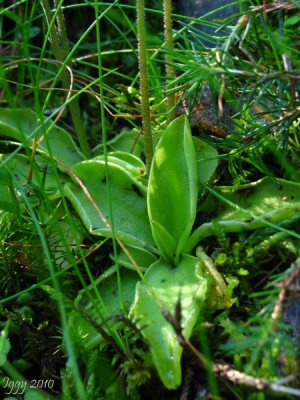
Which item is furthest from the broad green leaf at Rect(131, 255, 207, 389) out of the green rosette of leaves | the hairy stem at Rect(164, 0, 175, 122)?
the hairy stem at Rect(164, 0, 175, 122)

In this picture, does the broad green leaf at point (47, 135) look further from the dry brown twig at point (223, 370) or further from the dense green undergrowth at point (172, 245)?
the dry brown twig at point (223, 370)

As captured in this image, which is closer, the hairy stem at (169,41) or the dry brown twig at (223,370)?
the dry brown twig at (223,370)

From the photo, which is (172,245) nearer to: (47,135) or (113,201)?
(113,201)

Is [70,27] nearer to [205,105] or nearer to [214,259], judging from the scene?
[205,105]

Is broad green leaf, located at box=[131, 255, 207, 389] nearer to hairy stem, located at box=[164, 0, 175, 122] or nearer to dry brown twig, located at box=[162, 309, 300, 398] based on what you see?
dry brown twig, located at box=[162, 309, 300, 398]

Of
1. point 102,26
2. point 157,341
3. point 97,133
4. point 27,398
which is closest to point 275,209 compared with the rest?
point 157,341

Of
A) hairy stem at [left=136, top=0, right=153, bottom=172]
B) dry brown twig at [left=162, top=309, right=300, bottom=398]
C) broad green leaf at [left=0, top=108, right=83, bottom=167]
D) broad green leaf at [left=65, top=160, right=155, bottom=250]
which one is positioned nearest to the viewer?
dry brown twig at [left=162, top=309, right=300, bottom=398]

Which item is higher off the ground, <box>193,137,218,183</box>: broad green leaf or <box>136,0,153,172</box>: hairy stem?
<box>136,0,153,172</box>: hairy stem

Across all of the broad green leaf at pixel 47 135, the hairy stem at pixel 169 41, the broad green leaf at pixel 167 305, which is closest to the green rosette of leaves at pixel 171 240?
the broad green leaf at pixel 167 305
